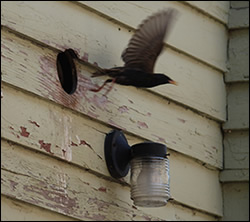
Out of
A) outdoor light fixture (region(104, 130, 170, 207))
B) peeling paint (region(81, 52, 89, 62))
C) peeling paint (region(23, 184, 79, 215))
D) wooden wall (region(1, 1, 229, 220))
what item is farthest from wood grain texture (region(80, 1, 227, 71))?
peeling paint (region(23, 184, 79, 215))

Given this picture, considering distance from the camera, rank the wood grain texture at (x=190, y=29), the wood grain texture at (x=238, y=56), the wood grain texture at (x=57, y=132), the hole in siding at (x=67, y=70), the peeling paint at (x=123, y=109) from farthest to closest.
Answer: the wood grain texture at (x=238, y=56), the wood grain texture at (x=190, y=29), the peeling paint at (x=123, y=109), the hole in siding at (x=67, y=70), the wood grain texture at (x=57, y=132)

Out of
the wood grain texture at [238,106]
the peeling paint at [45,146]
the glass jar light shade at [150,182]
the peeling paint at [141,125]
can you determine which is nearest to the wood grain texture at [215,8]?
the wood grain texture at [238,106]

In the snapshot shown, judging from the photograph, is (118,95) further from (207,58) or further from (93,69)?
(207,58)

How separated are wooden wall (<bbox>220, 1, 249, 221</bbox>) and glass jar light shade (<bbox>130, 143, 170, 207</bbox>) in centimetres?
62

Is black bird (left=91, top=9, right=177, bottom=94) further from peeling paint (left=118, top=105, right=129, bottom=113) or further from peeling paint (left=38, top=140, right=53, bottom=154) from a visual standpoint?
peeling paint (left=38, top=140, right=53, bottom=154)

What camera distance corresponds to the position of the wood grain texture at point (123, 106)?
2.69 meters

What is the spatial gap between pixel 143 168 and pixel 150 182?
2.2 inches

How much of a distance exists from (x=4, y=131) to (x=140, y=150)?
487mm

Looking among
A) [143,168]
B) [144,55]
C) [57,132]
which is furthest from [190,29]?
[57,132]

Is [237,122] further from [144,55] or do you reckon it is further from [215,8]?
[144,55]

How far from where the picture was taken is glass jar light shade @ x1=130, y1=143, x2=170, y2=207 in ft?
9.15

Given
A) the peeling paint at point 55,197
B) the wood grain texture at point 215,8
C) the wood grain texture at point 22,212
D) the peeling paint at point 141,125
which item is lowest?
the wood grain texture at point 22,212

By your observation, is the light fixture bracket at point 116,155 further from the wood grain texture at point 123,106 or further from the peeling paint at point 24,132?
the peeling paint at point 24,132

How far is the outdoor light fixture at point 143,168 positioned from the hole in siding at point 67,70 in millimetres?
203
